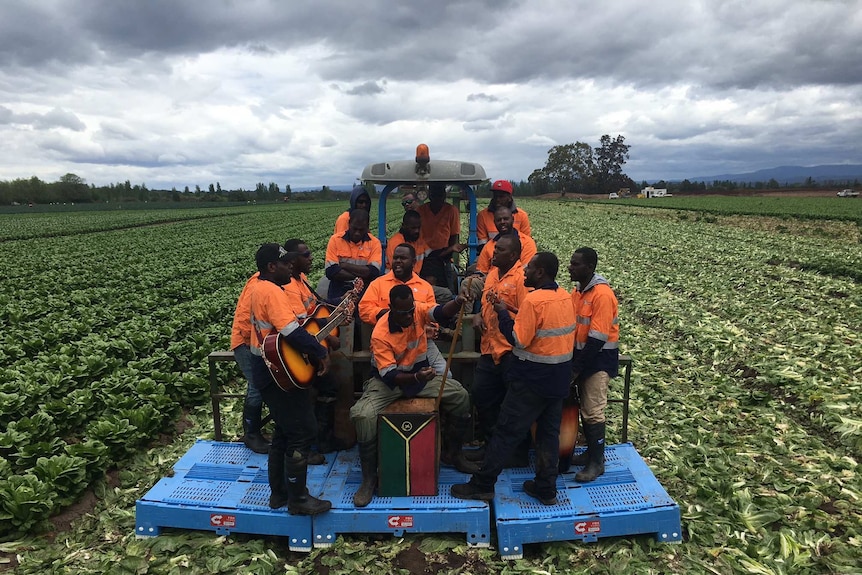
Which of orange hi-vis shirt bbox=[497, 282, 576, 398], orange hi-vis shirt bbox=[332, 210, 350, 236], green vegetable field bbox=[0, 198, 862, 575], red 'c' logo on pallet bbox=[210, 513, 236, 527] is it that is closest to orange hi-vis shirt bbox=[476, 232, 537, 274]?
orange hi-vis shirt bbox=[497, 282, 576, 398]

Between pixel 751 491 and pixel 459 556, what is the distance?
120 inches

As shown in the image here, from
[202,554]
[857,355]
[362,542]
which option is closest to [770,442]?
[857,355]

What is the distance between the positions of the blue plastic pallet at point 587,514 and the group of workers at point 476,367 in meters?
0.15

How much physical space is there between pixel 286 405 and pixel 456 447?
177cm

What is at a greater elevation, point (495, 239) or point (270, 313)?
point (495, 239)

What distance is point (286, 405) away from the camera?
4453 millimetres

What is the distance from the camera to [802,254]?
19.1 m

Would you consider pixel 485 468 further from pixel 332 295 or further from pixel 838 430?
pixel 838 430

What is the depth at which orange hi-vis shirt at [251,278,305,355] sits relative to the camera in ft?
14.1

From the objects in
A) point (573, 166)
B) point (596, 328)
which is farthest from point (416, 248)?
point (573, 166)

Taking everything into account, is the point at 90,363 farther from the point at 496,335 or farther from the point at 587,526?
the point at 587,526

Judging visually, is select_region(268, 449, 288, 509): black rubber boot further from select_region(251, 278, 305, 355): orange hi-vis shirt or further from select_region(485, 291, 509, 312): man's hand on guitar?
select_region(485, 291, 509, 312): man's hand on guitar

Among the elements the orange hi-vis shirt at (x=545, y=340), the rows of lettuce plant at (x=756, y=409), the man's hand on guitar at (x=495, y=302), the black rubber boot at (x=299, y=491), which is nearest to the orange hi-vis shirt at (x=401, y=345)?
the man's hand on guitar at (x=495, y=302)

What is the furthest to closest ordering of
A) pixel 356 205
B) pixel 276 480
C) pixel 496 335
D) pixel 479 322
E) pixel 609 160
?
pixel 609 160, pixel 356 205, pixel 479 322, pixel 496 335, pixel 276 480
